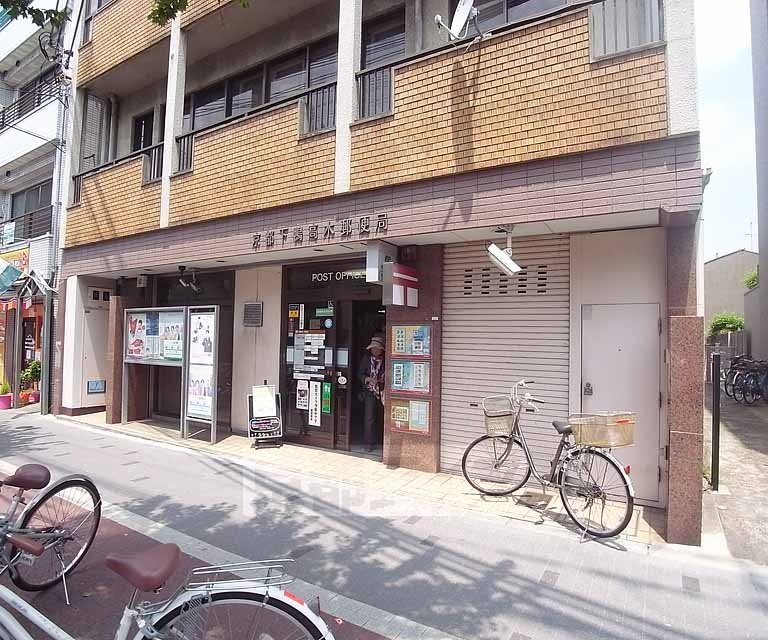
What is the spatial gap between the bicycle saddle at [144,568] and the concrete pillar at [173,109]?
7.46m

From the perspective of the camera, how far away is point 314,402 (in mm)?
8172

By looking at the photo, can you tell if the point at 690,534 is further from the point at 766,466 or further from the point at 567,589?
the point at 766,466

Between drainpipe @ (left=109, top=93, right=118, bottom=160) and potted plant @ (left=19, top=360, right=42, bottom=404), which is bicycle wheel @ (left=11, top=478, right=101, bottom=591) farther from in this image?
potted plant @ (left=19, top=360, right=42, bottom=404)

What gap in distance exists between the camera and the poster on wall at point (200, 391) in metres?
8.41

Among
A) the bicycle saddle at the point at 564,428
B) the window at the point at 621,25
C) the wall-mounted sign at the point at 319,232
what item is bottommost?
the bicycle saddle at the point at 564,428

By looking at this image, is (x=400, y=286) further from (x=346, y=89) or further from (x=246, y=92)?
(x=246, y=92)

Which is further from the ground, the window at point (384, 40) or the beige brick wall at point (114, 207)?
the window at point (384, 40)

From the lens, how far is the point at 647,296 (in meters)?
5.43

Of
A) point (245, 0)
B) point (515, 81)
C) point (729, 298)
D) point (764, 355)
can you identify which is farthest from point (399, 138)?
point (729, 298)

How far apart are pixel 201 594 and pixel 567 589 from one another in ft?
9.10

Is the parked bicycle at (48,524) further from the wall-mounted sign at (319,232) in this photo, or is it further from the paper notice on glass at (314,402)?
the paper notice on glass at (314,402)

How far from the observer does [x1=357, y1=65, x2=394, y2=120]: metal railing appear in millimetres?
6641

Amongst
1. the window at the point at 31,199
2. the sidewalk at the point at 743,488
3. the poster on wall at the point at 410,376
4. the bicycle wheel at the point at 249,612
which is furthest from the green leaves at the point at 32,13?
the window at the point at 31,199

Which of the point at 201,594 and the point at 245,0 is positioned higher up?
the point at 245,0
